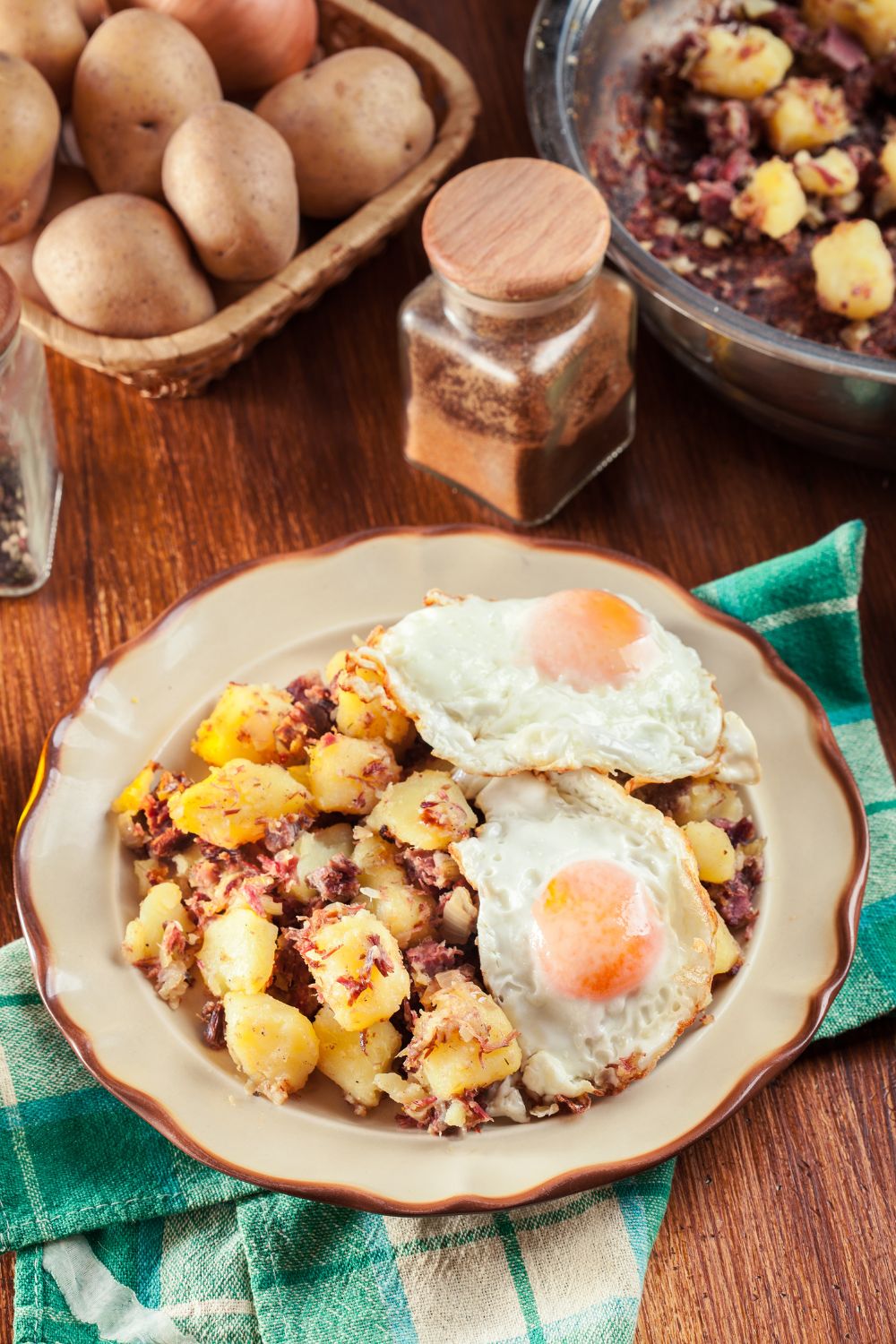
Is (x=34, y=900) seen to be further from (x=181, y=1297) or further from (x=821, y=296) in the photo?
(x=821, y=296)

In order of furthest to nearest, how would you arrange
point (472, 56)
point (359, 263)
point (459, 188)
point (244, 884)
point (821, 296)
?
point (472, 56) < point (359, 263) < point (821, 296) < point (459, 188) < point (244, 884)

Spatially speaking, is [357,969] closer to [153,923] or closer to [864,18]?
[153,923]

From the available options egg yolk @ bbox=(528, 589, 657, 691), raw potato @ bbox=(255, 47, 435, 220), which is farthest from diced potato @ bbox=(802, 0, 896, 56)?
egg yolk @ bbox=(528, 589, 657, 691)

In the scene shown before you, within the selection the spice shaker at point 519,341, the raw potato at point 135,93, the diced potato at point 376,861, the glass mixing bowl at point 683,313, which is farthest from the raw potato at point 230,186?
the diced potato at point 376,861

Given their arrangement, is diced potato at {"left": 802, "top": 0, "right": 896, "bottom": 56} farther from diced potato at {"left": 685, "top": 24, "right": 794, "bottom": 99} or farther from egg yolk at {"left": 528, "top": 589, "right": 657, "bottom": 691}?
egg yolk at {"left": 528, "top": 589, "right": 657, "bottom": 691}

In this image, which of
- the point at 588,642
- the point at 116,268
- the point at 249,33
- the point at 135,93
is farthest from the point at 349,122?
the point at 588,642


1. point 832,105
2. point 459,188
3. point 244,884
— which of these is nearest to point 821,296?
point 832,105
